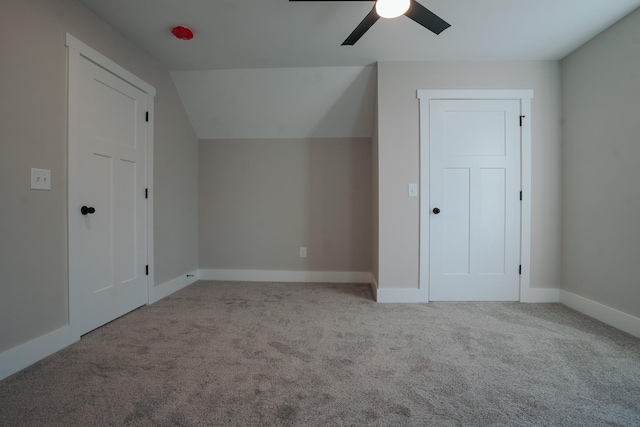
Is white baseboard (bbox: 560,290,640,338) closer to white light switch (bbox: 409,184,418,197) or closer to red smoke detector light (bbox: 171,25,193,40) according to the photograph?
white light switch (bbox: 409,184,418,197)

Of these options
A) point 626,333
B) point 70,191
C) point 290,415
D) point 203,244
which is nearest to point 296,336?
point 290,415

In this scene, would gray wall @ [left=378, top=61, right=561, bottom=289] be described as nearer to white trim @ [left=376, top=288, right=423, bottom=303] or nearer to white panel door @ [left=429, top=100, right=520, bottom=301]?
white trim @ [left=376, top=288, right=423, bottom=303]

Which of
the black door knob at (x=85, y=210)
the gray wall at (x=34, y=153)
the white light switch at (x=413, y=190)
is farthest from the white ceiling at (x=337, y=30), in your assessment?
the black door knob at (x=85, y=210)

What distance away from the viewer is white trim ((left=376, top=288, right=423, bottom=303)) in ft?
9.00

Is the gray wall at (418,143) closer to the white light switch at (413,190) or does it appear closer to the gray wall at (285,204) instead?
the white light switch at (413,190)

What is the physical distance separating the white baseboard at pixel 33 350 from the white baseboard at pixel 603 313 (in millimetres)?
4073

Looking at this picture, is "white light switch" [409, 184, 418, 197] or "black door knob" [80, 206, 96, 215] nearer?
"black door knob" [80, 206, 96, 215]

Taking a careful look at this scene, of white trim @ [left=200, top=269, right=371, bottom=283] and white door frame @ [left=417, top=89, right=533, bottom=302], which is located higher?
white door frame @ [left=417, top=89, right=533, bottom=302]

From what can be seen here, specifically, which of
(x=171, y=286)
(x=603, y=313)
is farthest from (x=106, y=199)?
(x=603, y=313)

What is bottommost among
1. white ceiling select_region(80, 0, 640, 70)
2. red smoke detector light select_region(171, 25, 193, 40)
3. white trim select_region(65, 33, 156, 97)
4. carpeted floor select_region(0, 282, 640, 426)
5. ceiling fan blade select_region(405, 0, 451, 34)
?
carpeted floor select_region(0, 282, 640, 426)

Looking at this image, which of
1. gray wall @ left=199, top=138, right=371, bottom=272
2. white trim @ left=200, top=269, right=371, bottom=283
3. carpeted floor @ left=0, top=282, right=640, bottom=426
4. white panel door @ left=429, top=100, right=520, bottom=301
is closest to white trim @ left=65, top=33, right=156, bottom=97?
gray wall @ left=199, top=138, right=371, bottom=272

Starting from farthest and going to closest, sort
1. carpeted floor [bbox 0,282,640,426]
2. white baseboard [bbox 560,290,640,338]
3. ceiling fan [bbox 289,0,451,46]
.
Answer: white baseboard [bbox 560,290,640,338]
ceiling fan [bbox 289,0,451,46]
carpeted floor [bbox 0,282,640,426]

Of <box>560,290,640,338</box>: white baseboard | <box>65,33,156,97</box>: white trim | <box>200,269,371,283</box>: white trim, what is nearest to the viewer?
<box>65,33,156,97</box>: white trim

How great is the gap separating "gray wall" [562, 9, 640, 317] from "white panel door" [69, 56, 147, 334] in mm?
4095
